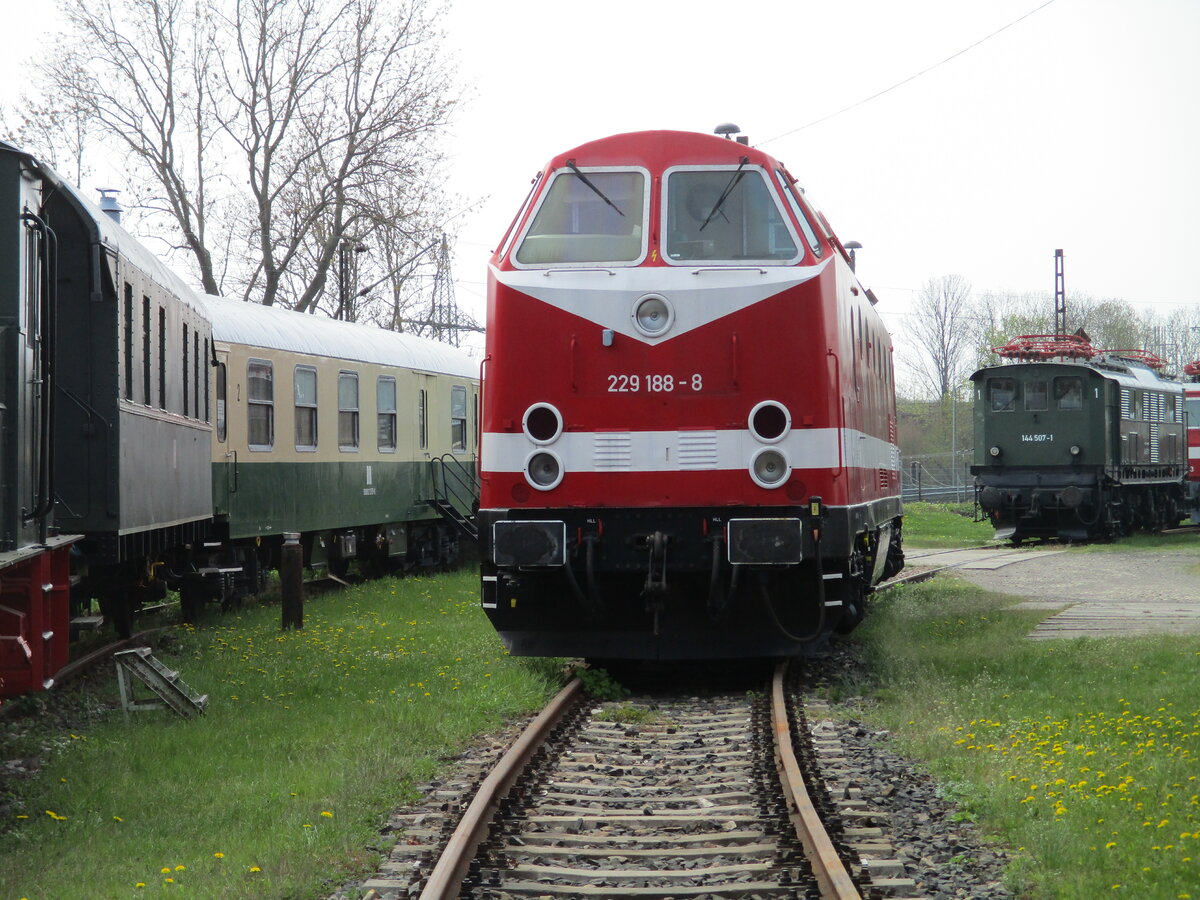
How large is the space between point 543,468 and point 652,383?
34.7 inches

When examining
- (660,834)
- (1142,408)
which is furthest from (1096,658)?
(1142,408)

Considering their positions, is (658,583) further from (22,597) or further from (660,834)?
A: (22,597)

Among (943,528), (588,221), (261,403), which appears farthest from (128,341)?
(943,528)

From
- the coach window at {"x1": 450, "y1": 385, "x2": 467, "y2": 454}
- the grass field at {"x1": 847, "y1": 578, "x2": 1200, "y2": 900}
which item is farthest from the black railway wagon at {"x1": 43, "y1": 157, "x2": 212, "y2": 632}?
the coach window at {"x1": 450, "y1": 385, "x2": 467, "y2": 454}

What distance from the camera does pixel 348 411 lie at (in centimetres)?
1872

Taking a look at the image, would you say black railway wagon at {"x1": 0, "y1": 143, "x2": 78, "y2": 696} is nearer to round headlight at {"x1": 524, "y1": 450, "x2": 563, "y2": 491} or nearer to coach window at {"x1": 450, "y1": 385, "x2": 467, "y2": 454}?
round headlight at {"x1": 524, "y1": 450, "x2": 563, "y2": 491}

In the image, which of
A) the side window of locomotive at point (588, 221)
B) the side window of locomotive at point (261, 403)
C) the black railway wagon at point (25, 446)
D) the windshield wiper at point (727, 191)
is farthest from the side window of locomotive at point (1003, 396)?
the black railway wagon at point (25, 446)

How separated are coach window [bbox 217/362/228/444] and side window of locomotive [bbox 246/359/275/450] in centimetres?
60

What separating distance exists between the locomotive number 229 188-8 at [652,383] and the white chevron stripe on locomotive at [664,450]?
27 centimetres

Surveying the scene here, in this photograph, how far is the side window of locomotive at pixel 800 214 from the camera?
30.1 ft

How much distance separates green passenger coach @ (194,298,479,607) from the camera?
52.1 ft

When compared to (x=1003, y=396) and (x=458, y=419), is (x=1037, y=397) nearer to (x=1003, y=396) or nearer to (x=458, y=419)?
(x=1003, y=396)

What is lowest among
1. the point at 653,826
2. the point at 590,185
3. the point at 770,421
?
the point at 653,826

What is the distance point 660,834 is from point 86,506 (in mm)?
5449
